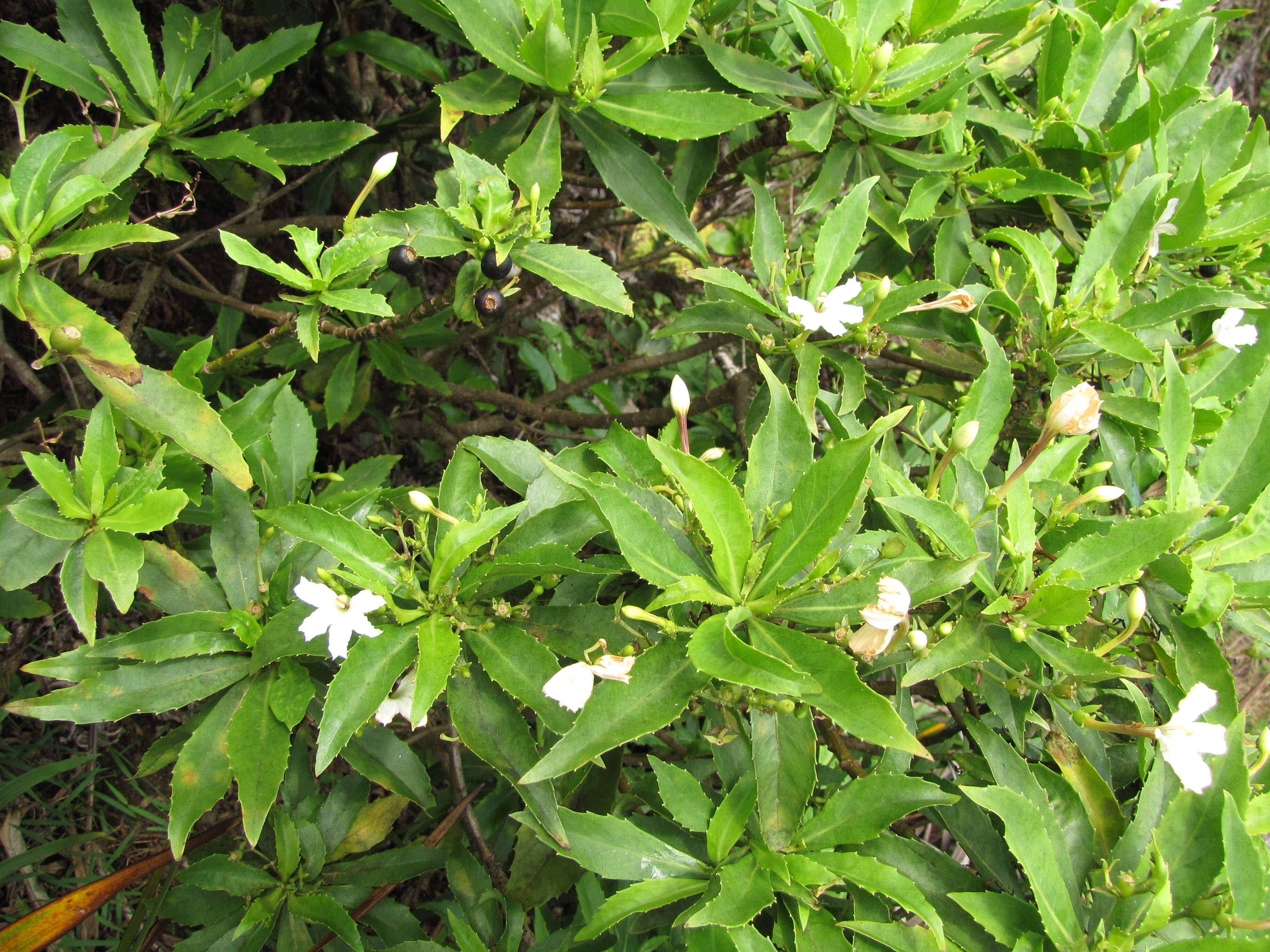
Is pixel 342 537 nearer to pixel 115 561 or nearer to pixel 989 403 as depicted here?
pixel 115 561

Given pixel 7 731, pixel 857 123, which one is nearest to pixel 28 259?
pixel 857 123

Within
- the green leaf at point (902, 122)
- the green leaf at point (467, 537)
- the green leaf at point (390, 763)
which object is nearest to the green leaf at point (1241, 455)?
the green leaf at point (902, 122)

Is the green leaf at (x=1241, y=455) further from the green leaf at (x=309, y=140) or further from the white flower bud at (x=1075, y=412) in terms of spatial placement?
the green leaf at (x=309, y=140)

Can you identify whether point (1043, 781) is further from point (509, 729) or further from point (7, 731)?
point (7, 731)

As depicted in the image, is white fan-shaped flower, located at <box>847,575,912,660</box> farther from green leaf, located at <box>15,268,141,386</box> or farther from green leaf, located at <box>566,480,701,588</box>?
green leaf, located at <box>15,268,141,386</box>

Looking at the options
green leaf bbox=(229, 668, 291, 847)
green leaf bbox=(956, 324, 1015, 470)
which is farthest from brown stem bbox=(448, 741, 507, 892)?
green leaf bbox=(956, 324, 1015, 470)
